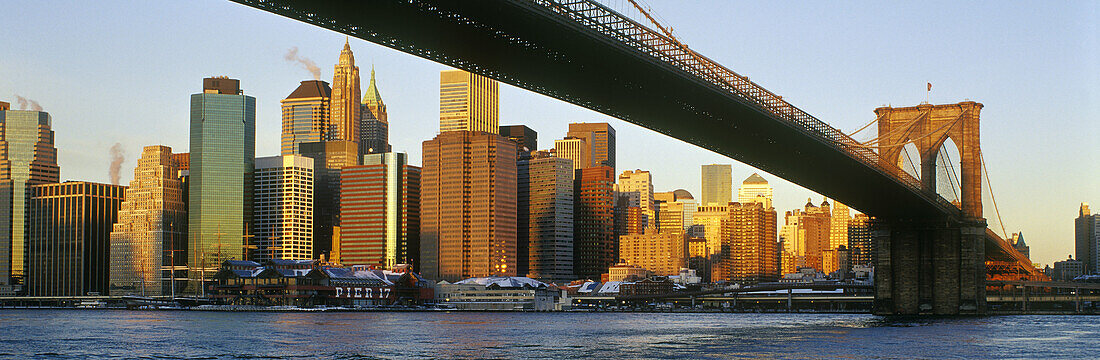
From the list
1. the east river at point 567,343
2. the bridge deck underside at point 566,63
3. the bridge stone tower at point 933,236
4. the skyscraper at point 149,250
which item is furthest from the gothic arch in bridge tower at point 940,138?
the skyscraper at point 149,250

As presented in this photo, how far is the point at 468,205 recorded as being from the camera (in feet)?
621

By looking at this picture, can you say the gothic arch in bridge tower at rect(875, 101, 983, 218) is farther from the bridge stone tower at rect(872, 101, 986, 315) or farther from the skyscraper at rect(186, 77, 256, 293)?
the skyscraper at rect(186, 77, 256, 293)

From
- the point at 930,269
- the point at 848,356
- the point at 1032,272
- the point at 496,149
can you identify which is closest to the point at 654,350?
the point at 848,356

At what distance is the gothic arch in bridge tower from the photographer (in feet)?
250


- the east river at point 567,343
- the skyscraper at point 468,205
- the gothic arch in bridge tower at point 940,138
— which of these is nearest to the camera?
the east river at point 567,343

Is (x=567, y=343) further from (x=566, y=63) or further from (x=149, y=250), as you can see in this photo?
(x=149, y=250)

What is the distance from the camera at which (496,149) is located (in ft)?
620

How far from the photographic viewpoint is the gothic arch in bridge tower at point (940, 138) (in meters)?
76.2

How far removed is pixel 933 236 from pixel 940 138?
19.5 feet

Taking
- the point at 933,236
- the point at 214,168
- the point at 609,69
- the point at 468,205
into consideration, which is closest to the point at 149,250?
the point at 214,168

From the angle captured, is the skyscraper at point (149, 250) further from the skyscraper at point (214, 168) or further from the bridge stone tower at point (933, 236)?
the bridge stone tower at point (933, 236)

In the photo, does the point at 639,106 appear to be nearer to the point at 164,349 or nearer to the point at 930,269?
the point at 164,349

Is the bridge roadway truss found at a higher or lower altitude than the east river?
higher

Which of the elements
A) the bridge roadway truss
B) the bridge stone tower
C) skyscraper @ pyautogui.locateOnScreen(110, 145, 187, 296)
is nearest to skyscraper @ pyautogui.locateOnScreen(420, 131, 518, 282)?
skyscraper @ pyautogui.locateOnScreen(110, 145, 187, 296)
